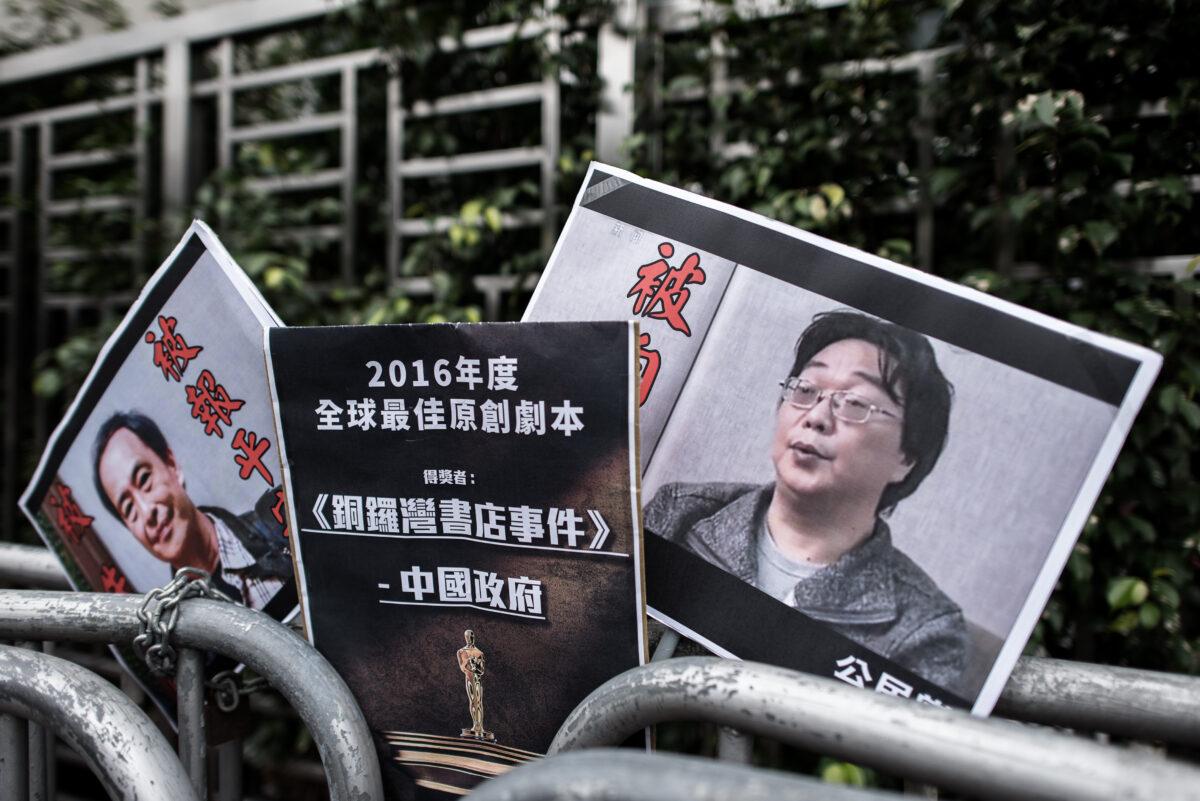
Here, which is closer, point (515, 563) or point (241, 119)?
point (515, 563)

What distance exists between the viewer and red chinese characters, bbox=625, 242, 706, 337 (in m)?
0.97

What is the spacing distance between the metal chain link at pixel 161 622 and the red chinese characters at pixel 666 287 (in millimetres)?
602

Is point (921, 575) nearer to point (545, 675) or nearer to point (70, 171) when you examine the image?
point (545, 675)

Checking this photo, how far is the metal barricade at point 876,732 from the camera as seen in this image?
0.59 m

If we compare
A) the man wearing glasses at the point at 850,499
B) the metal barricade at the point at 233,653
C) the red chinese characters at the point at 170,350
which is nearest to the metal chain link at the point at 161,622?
the metal barricade at the point at 233,653

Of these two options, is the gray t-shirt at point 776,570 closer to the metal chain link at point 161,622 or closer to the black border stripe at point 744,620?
the black border stripe at point 744,620

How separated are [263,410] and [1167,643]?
75.7 inches

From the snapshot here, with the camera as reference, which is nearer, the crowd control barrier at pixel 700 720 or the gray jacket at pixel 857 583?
the crowd control barrier at pixel 700 720

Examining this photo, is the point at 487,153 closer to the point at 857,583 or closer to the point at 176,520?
the point at 176,520

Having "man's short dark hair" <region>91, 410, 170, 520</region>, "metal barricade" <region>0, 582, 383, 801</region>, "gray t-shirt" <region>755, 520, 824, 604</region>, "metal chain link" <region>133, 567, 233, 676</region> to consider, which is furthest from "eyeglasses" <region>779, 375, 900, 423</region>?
"man's short dark hair" <region>91, 410, 170, 520</region>

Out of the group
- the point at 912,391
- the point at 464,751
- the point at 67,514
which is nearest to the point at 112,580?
the point at 67,514

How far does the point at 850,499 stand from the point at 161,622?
0.78 meters

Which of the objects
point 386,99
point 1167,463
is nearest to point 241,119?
point 386,99

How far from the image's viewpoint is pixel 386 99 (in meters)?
2.94
